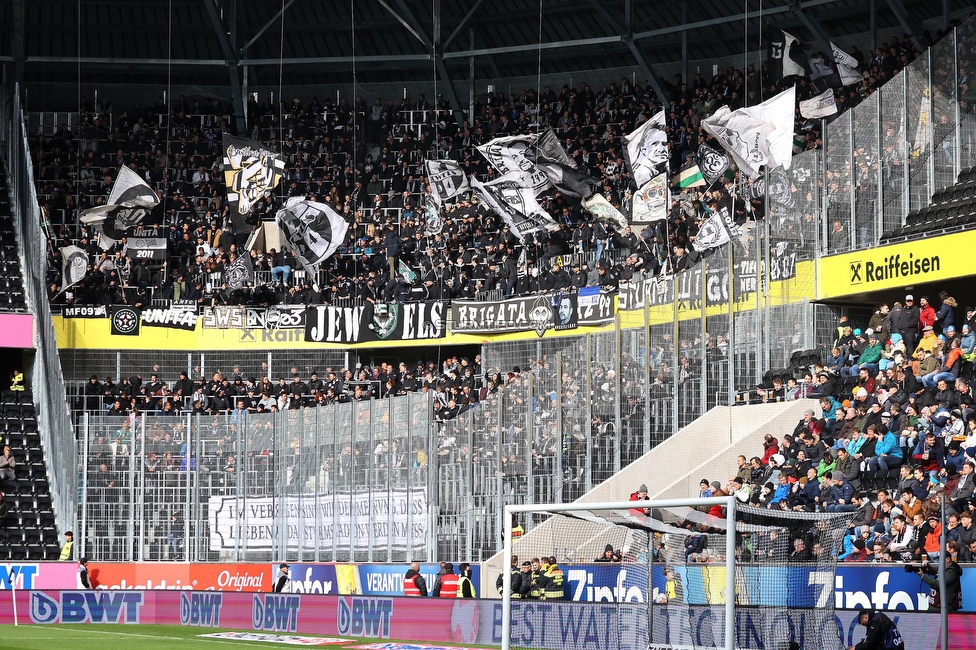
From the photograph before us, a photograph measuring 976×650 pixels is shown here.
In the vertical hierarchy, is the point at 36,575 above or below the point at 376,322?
below

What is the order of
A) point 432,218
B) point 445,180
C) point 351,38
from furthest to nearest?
point 351,38, point 432,218, point 445,180

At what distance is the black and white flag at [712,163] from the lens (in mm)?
32812

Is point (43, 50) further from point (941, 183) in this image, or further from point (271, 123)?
point (941, 183)

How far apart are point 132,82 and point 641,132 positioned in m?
19.6

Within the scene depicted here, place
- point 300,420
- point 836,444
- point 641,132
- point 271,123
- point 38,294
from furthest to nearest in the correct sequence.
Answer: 1. point 271,123
2. point 38,294
3. point 641,132
4. point 300,420
5. point 836,444

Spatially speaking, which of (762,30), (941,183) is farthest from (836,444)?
(762,30)

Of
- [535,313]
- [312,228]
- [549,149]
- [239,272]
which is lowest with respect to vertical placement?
[535,313]

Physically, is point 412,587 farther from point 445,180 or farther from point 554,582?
point 445,180

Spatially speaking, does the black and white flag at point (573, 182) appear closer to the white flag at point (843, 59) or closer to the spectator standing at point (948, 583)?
the white flag at point (843, 59)

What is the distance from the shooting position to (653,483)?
24469mm

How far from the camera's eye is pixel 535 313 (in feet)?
113

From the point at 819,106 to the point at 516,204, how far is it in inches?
296

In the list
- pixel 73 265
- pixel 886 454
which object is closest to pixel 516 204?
pixel 73 265

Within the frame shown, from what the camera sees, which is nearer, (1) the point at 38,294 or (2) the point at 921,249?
(2) the point at 921,249
